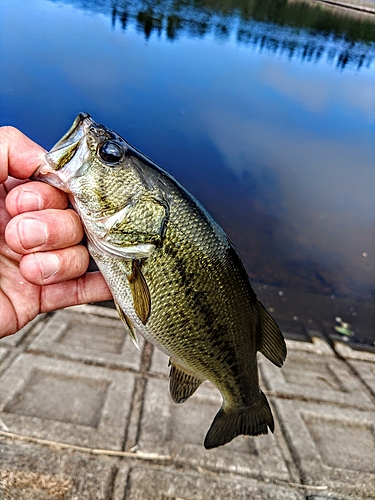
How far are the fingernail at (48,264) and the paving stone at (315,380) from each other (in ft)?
8.27

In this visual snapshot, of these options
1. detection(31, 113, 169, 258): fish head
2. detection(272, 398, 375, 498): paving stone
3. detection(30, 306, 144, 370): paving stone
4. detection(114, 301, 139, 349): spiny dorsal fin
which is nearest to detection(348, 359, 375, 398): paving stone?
detection(272, 398, 375, 498): paving stone

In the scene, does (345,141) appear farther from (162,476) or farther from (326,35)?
(326,35)

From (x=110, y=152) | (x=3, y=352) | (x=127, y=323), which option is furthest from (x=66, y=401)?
(x=110, y=152)

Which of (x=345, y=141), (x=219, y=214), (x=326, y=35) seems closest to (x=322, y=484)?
(x=219, y=214)

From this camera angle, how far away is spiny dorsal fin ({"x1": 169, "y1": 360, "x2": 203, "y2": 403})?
1956mm

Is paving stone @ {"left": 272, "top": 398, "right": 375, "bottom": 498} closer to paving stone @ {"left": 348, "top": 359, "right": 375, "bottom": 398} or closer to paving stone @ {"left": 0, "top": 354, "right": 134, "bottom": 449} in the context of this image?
paving stone @ {"left": 348, "top": 359, "right": 375, "bottom": 398}

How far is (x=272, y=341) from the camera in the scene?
1957 mm

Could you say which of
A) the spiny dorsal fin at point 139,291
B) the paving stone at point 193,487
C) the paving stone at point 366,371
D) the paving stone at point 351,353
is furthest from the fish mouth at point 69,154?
the paving stone at point 351,353

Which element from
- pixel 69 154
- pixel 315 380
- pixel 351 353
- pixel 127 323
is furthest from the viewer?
pixel 351 353

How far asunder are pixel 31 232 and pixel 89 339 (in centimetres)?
224

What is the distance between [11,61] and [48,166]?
12.3 m

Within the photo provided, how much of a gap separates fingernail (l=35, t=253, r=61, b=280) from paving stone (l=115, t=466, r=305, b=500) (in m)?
1.61

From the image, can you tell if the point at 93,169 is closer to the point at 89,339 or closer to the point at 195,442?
the point at 195,442

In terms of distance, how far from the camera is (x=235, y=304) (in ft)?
5.85
